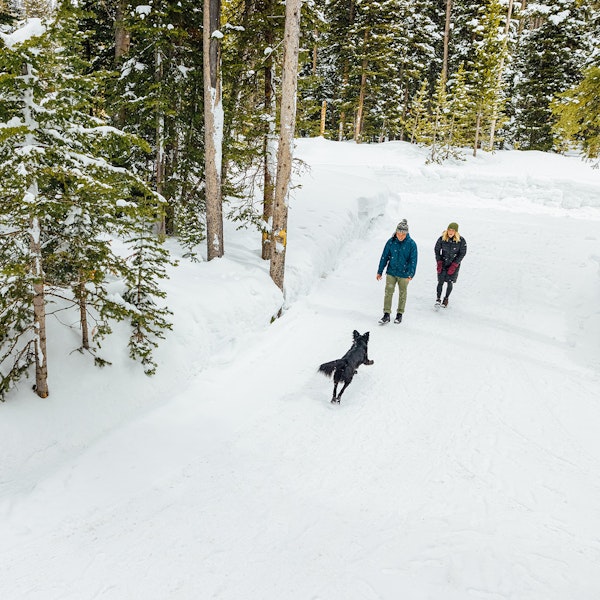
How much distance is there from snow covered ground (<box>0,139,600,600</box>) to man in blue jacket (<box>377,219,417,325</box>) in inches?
24.8

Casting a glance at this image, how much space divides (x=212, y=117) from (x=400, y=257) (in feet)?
16.9

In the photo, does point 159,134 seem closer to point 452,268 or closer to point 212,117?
point 212,117

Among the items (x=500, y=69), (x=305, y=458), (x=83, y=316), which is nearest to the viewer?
(x=305, y=458)

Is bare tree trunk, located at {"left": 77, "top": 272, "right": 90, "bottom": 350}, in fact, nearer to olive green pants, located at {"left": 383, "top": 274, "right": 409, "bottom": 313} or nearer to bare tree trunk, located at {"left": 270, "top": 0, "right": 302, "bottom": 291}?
bare tree trunk, located at {"left": 270, "top": 0, "right": 302, "bottom": 291}

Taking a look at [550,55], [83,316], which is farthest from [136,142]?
[550,55]

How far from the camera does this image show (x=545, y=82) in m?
27.8

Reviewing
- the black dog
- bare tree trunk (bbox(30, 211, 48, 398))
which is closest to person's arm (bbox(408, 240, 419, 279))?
the black dog

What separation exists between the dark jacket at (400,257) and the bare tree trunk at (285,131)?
234 centimetres

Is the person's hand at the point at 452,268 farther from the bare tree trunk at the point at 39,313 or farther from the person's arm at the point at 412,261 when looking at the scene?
the bare tree trunk at the point at 39,313

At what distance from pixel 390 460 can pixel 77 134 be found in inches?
222

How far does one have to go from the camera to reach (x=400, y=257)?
9.38 meters

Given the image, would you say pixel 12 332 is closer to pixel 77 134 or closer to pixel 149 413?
pixel 149 413

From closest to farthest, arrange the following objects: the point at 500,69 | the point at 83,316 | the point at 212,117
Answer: the point at 83,316 < the point at 212,117 < the point at 500,69

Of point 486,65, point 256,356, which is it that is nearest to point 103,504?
point 256,356
